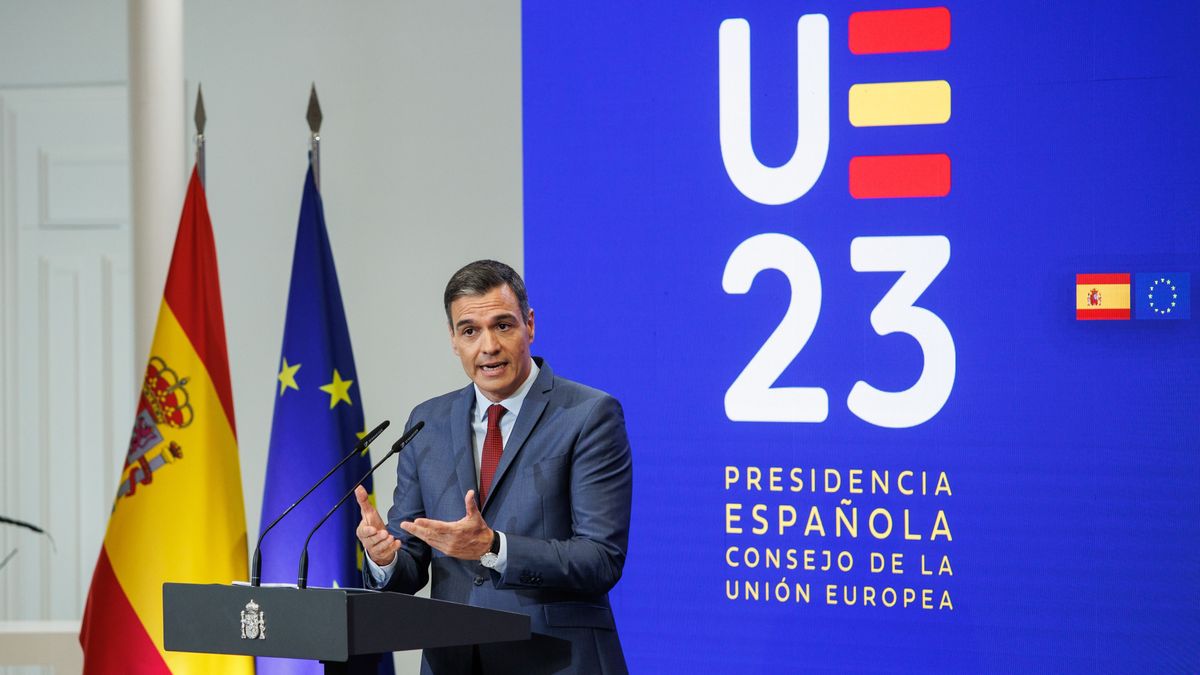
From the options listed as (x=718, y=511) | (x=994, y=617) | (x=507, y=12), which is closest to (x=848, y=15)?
(x=507, y=12)

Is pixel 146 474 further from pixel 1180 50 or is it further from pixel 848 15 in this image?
pixel 1180 50

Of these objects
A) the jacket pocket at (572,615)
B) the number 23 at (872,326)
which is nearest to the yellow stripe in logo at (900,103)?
the number 23 at (872,326)

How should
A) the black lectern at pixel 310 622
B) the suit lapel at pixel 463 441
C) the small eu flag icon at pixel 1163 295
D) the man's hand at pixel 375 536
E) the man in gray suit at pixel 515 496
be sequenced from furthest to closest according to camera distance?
the small eu flag icon at pixel 1163 295 → the suit lapel at pixel 463 441 → the man in gray suit at pixel 515 496 → the man's hand at pixel 375 536 → the black lectern at pixel 310 622

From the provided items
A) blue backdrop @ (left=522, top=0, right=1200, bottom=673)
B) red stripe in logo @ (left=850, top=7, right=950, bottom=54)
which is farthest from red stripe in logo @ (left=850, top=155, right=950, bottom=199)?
red stripe in logo @ (left=850, top=7, right=950, bottom=54)

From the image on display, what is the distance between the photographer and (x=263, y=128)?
A: 161 inches

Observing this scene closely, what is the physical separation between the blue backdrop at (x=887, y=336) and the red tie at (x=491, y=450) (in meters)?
1.36

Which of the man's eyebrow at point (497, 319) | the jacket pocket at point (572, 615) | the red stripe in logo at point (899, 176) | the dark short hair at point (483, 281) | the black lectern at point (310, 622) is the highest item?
the red stripe in logo at point (899, 176)

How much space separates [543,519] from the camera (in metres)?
2.12

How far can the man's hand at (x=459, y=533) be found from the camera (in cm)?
180

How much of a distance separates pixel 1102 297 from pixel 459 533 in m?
2.11

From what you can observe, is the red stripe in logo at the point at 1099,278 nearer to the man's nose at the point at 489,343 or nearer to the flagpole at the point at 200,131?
the man's nose at the point at 489,343

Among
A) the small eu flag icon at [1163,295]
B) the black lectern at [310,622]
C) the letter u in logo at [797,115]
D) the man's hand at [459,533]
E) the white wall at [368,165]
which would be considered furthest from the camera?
the white wall at [368,165]

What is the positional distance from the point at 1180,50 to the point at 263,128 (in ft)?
9.17

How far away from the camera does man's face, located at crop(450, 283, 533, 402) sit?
7.16 feet
